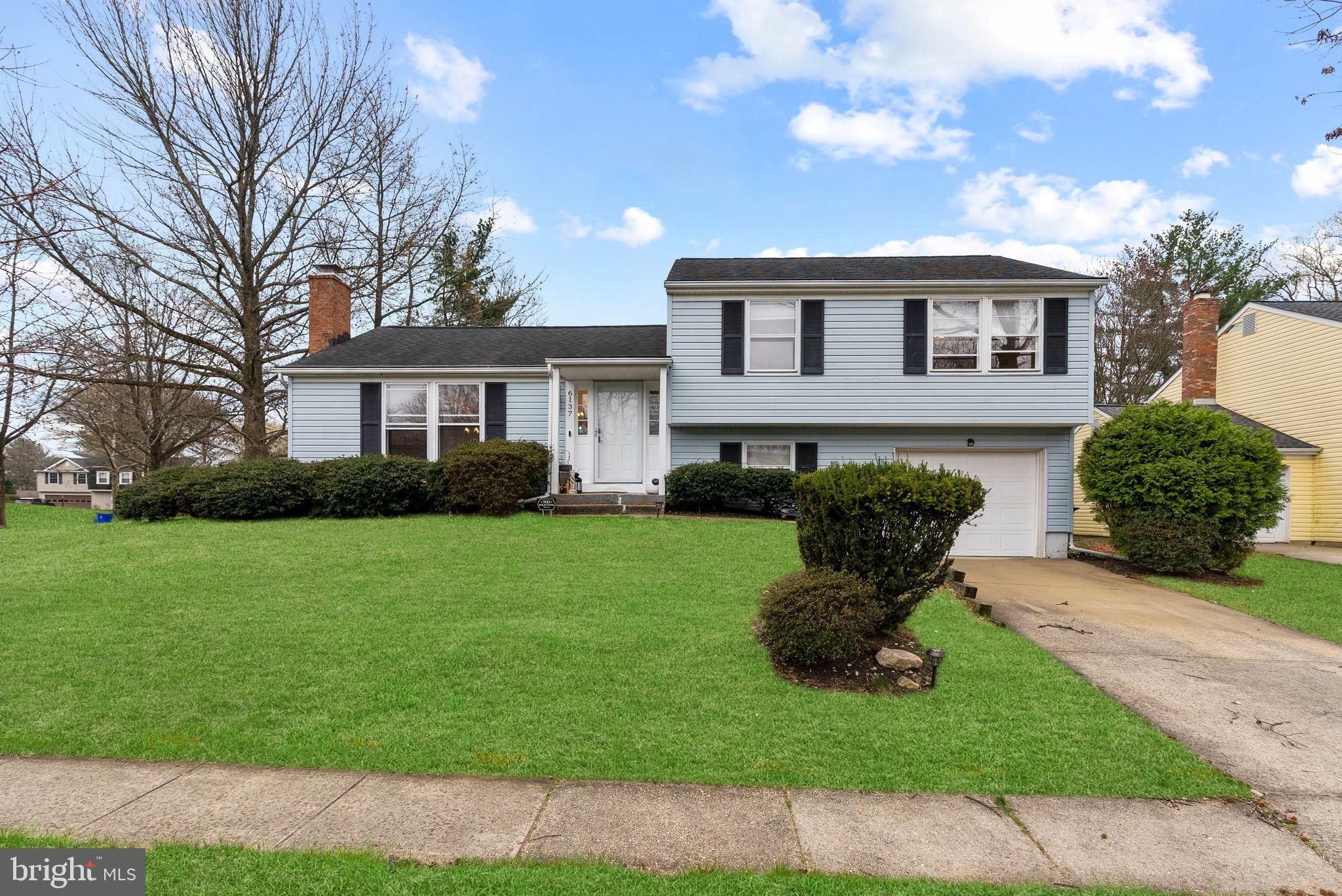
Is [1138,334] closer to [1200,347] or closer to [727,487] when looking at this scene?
[1200,347]

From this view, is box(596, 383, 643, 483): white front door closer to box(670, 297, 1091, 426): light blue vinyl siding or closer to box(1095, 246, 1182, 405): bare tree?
box(670, 297, 1091, 426): light blue vinyl siding

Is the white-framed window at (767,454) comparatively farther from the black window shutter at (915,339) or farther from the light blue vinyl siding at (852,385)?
the black window shutter at (915,339)

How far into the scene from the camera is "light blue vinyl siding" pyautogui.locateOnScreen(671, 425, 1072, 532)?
46.0 feet

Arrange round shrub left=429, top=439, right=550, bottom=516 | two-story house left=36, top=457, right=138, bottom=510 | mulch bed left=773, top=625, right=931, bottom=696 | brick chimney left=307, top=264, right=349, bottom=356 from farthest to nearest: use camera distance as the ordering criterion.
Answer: two-story house left=36, top=457, right=138, bottom=510
brick chimney left=307, top=264, right=349, bottom=356
round shrub left=429, top=439, right=550, bottom=516
mulch bed left=773, top=625, right=931, bottom=696

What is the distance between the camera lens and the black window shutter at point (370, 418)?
14.7m

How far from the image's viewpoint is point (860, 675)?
5.14 m

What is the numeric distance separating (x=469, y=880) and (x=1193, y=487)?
13.2m

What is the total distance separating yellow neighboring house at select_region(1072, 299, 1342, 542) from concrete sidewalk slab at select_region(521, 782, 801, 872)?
15607 millimetres

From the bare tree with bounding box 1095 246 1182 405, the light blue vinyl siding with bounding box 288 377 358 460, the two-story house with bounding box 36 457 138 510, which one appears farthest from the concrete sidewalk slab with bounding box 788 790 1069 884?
the two-story house with bounding box 36 457 138 510

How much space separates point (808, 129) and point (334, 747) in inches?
683

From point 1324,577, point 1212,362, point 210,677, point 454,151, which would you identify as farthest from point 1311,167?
point 454,151

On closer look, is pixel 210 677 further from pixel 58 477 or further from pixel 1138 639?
pixel 58 477

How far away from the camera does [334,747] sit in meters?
3.91

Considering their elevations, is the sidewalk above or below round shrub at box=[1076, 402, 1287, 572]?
below
